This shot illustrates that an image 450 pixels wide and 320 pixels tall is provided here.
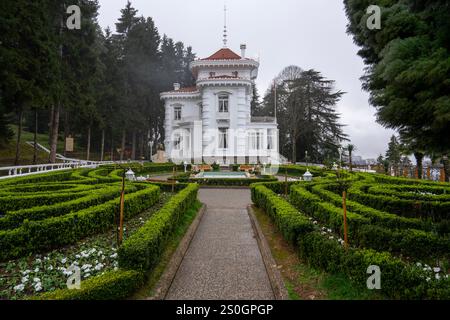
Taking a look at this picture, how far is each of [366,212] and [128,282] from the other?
16.8 ft

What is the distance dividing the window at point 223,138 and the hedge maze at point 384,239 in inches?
972

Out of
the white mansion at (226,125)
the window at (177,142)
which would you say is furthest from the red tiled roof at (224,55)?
the window at (177,142)

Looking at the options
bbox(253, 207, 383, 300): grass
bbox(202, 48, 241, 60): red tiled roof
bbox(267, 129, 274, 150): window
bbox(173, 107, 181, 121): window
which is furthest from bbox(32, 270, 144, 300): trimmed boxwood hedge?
bbox(173, 107, 181, 121): window

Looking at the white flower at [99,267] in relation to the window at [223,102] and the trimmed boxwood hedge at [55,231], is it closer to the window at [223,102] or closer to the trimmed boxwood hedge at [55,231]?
the trimmed boxwood hedge at [55,231]

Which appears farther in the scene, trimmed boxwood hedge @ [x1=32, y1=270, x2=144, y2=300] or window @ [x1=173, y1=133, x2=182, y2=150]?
window @ [x1=173, y1=133, x2=182, y2=150]

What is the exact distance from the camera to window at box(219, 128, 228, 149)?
34.0 meters

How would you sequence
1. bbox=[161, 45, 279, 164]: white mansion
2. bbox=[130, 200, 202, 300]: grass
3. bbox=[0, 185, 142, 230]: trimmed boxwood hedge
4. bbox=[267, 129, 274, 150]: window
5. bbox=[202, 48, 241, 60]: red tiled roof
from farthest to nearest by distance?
1. bbox=[202, 48, 241, 60]: red tiled roof
2. bbox=[267, 129, 274, 150]: window
3. bbox=[161, 45, 279, 164]: white mansion
4. bbox=[0, 185, 142, 230]: trimmed boxwood hedge
5. bbox=[130, 200, 202, 300]: grass

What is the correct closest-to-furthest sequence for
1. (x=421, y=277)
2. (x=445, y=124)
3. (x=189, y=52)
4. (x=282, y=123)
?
(x=421, y=277) < (x=445, y=124) < (x=282, y=123) < (x=189, y=52)

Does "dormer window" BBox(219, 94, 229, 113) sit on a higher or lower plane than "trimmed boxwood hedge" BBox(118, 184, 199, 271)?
higher

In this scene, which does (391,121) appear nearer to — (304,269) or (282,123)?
(304,269)

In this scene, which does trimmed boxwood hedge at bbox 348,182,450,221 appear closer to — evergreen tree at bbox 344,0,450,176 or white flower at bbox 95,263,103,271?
evergreen tree at bbox 344,0,450,176

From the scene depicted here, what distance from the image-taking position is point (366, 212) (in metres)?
6.63

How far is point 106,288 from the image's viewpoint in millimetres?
4137
